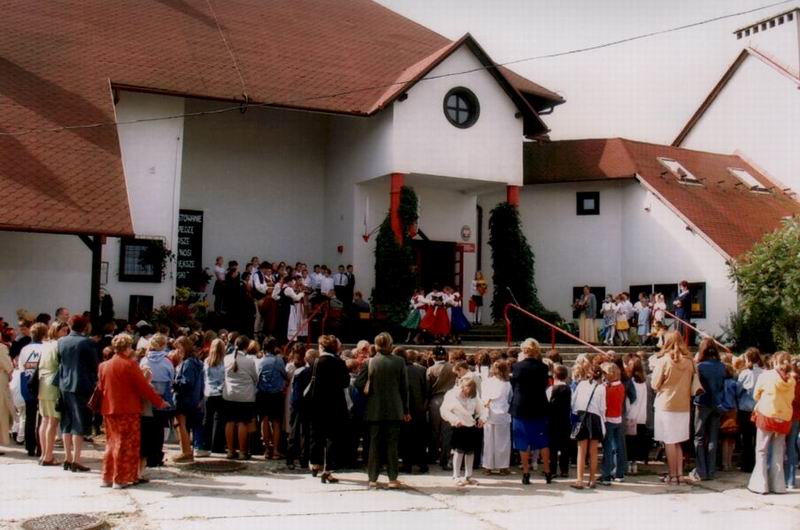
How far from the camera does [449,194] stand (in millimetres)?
24781

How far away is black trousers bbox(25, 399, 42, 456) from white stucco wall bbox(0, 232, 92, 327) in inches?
262

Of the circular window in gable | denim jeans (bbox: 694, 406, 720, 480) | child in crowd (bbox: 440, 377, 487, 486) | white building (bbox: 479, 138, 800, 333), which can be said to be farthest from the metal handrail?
white building (bbox: 479, 138, 800, 333)

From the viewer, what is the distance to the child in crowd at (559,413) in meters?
10.7

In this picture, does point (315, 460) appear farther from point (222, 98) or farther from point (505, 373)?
point (222, 98)

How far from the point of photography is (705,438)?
36.7 ft

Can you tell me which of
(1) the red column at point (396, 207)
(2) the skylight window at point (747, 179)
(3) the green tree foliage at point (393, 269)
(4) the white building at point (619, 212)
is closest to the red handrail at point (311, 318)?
(3) the green tree foliage at point (393, 269)

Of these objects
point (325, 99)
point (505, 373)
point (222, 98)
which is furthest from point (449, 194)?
point (505, 373)

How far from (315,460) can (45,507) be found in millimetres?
3230

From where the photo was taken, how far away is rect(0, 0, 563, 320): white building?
1789 cm

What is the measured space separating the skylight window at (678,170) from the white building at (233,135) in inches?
168

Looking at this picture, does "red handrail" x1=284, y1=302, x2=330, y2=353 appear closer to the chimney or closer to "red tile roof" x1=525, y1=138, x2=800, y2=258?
"red tile roof" x1=525, y1=138, x2=800, y2=258

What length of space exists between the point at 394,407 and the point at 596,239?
17.8 m

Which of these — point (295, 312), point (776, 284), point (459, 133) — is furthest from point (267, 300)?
point (776, 284)

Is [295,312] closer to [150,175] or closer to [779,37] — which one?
[150,175]
